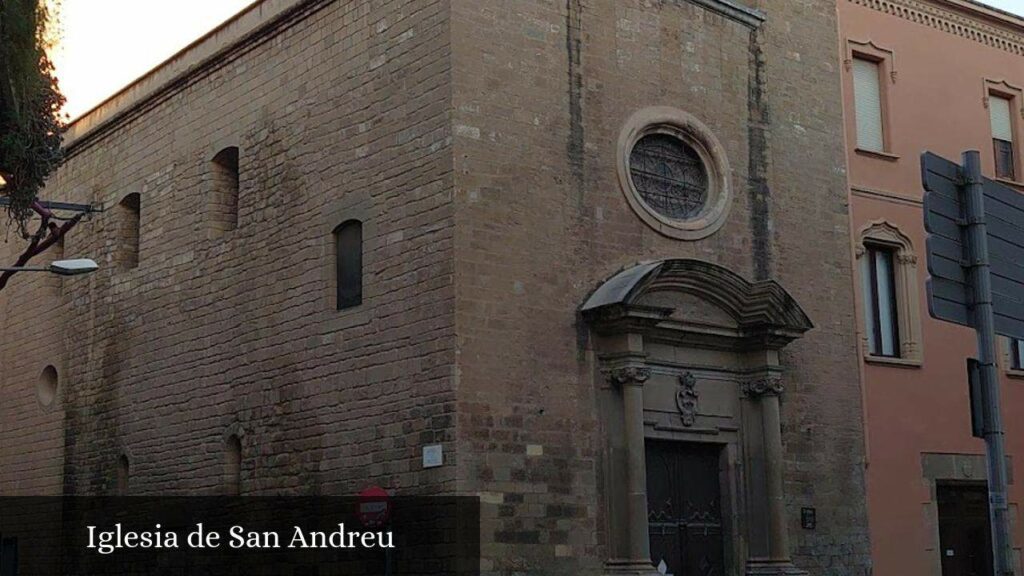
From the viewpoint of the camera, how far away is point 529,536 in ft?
49.9

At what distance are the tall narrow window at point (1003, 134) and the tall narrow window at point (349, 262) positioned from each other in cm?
1156

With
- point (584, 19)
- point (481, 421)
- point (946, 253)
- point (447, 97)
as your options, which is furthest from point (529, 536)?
point (946, 253)

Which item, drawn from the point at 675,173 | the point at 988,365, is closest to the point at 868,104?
the point at 675,173

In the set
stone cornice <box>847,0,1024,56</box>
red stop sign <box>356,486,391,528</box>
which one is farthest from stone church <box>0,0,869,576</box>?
stone cornice <box>847,0,1024,56</box>

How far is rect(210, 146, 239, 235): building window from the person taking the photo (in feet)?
66.2

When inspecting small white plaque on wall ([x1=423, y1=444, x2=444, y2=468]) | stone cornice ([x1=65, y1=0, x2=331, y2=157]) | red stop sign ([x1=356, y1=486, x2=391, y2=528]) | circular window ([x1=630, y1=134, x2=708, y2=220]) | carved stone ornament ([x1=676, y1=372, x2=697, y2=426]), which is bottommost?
red stop sign ([x1=356, y1=486, x2=391, y2=528])

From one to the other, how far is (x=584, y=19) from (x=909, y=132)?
6709 mm

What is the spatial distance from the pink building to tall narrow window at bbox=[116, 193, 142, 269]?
1164 cm

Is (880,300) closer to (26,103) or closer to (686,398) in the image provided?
(686,398)

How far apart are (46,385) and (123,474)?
3.98 metres

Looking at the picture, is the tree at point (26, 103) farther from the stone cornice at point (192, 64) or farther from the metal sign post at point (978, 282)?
the metal sign post at point (978, 282)

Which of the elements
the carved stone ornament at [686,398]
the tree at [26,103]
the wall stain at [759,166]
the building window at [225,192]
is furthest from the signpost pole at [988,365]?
the building window at [225,192]

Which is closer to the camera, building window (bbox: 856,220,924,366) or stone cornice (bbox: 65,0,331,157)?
stone cornice (bbox: 65,0,331,157)

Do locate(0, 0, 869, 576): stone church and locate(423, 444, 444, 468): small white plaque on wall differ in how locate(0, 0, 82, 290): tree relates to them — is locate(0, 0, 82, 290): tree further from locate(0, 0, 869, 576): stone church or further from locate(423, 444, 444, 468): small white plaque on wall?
locate(423, 444, 444, 468): small white plaque on wall
